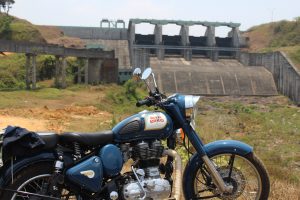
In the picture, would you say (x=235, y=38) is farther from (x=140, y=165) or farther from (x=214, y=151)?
(x=140, y=165)

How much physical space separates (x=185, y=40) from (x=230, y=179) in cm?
5361

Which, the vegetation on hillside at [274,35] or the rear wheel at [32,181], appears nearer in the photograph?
the rear wheel at [32,181]

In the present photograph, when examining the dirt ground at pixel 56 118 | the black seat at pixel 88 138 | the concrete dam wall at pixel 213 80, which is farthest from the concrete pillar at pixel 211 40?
the black seat at pixel 88 138

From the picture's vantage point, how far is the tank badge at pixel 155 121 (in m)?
4.16

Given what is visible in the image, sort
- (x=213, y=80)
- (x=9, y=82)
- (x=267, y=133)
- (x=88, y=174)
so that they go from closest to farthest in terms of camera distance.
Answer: (x=88, y=174)
(x=267, y=133)
(x=9, y=82)
(x=213, y=80)

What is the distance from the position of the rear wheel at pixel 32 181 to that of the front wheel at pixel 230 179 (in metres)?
1.32

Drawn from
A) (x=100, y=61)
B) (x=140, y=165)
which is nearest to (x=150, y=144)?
(x=140, y=165)

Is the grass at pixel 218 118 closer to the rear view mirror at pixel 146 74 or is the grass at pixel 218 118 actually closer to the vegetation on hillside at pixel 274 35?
the rear view mirror at pixel 146 74

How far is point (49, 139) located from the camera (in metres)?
3.98

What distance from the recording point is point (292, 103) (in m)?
45.7

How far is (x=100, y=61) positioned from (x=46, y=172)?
38.2 meters

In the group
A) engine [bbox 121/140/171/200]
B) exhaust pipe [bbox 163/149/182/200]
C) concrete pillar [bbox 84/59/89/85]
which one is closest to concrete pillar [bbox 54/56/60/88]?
concrete pillar [bbox 84/59/89/85]

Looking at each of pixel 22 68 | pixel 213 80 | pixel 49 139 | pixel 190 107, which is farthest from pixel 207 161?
pixel 213 80

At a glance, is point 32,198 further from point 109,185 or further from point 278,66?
point 278,66
